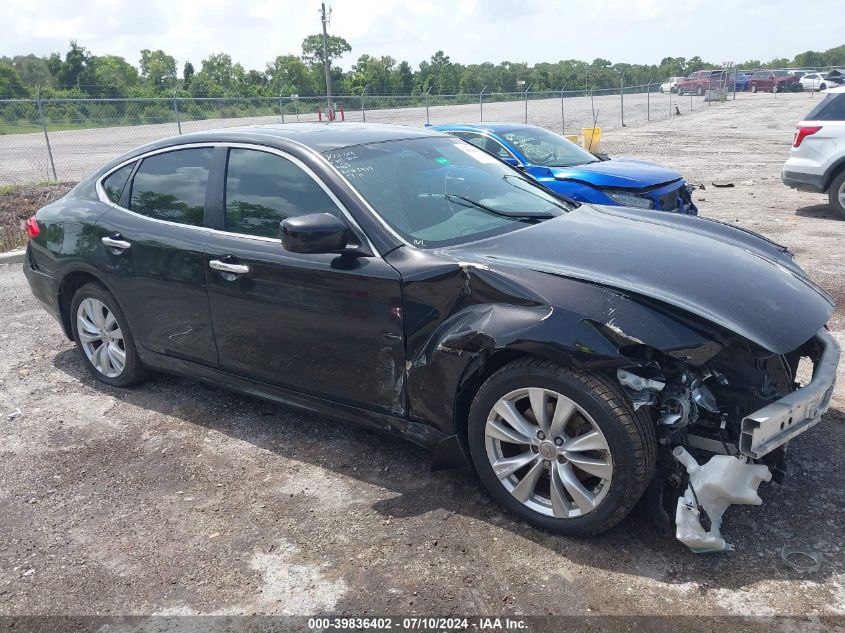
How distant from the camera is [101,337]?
5.09 metres

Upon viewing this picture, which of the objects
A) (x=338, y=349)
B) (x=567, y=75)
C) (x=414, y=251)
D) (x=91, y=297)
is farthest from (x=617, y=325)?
(x=567, y=75)

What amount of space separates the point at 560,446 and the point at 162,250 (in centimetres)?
261

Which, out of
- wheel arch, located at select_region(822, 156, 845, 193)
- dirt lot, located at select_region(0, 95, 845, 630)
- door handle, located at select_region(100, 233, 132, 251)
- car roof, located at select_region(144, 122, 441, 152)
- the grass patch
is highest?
car roof, located at select_region(144, 122, 441, 152)

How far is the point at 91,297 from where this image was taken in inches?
197

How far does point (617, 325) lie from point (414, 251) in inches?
40.8

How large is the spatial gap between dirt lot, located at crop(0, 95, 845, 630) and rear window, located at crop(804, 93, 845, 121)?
7.30m

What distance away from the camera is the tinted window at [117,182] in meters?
4.82

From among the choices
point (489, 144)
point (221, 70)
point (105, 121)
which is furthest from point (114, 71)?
point (489, 144)

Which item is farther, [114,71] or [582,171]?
[114,71]

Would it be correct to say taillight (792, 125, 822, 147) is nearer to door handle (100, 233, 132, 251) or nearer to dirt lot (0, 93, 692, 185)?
dirt lot (0, 93, 692, 185)

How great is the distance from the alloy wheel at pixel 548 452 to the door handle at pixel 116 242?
104 inches

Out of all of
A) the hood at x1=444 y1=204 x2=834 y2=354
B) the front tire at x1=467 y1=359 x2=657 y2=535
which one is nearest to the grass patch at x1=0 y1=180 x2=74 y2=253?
the hood at x1=444 y1=204 x2=834 y2=354

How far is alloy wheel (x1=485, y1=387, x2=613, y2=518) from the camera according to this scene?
120 inches

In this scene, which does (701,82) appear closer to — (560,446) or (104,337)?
(104,337)
